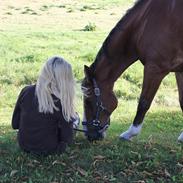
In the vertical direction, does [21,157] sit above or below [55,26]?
above

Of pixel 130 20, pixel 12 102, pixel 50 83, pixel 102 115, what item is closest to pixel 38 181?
pixel 50 83

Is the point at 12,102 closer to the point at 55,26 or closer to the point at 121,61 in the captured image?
the point at 121,61

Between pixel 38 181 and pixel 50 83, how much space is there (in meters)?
1.10

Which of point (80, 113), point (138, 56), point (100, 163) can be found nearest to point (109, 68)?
point (138, 56)

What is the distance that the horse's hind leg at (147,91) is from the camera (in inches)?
253

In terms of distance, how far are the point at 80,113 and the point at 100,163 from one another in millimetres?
3854

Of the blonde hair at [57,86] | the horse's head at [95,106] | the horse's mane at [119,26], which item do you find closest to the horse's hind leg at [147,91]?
the horse's head at [95,106]

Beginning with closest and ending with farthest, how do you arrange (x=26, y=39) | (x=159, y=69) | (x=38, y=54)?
(x=159, y=69), (x=38, y=54), (x=26, y=39)

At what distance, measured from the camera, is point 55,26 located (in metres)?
20.3

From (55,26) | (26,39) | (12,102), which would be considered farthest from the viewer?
(55,26)

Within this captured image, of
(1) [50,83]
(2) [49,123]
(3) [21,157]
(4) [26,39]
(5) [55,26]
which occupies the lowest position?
(5) [55,26]

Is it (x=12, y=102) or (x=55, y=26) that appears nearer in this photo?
(x=12, y=102)

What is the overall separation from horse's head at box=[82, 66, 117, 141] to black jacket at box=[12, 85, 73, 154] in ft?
2.23

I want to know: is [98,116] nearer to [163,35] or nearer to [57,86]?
[57,86]
